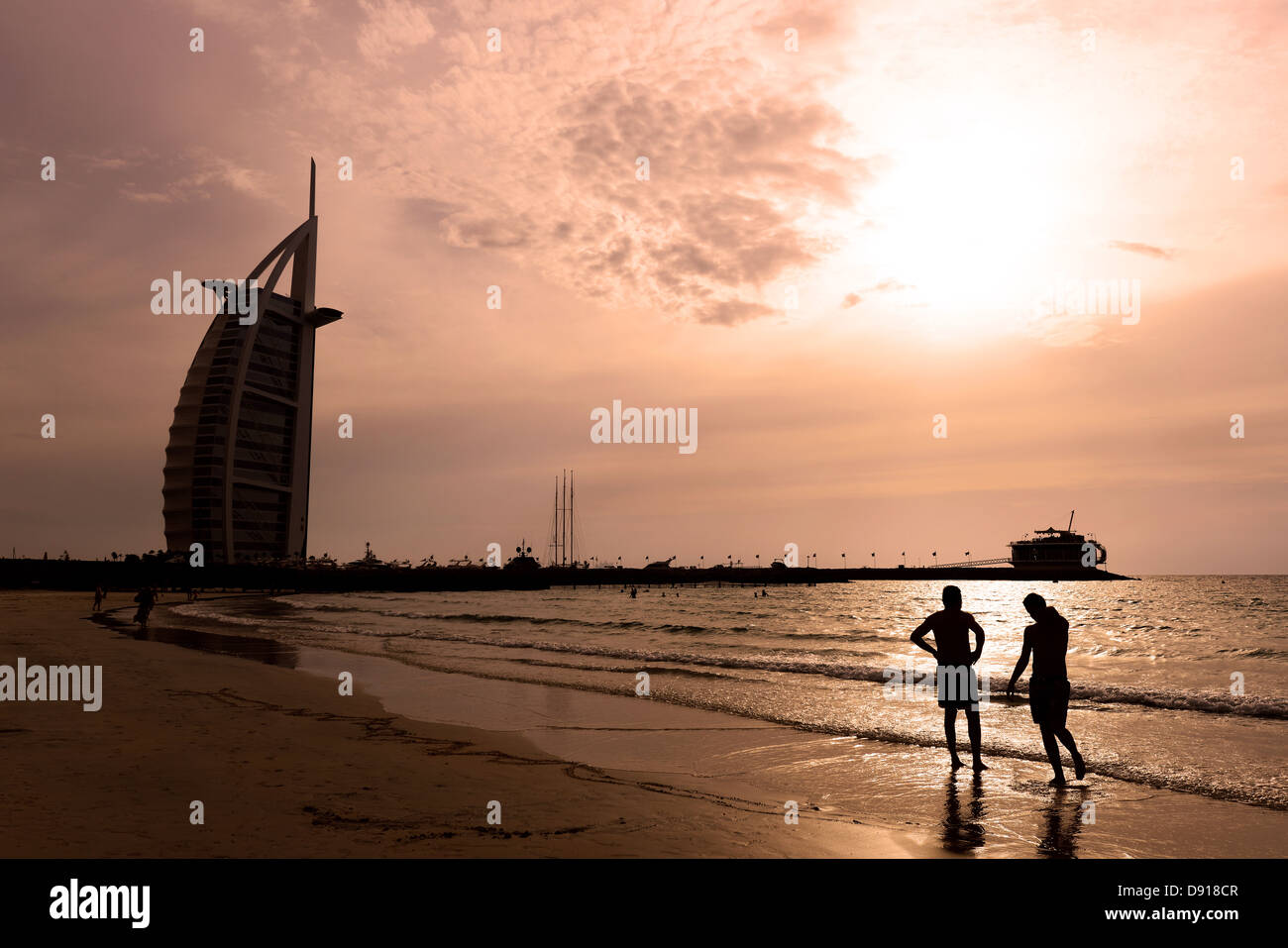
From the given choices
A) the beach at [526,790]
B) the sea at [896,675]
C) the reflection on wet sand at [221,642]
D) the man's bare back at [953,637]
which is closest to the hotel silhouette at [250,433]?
the sea at [896,675]

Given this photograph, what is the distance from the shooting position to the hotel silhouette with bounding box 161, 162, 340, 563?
436 ft

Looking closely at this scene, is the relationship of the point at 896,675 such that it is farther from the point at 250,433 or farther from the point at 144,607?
the point at 250,433

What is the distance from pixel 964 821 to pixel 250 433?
15041 centimetres

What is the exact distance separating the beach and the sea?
546 mm

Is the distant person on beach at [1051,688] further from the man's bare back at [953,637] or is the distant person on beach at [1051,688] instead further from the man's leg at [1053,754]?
the man's bare back at [953,637]

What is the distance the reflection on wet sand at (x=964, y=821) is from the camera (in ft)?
25.9

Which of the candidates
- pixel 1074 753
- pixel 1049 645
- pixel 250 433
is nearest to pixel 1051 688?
pixel 1049 645

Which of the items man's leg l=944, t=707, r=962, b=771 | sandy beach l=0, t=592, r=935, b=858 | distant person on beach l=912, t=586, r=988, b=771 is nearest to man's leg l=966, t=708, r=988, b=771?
distant person on beach l=912, t=586, r=988, b=771

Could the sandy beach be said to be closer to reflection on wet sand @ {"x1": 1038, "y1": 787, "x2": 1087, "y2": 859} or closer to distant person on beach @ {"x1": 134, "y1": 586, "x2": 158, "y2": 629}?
reflection on wet sand @ {"x1": 1038, "y1": 787, "x2": 1087, "y2": 859}

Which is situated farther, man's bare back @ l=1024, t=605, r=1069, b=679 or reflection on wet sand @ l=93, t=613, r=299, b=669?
reflection on wet sand @ l=93, t=613, r=299, b=669

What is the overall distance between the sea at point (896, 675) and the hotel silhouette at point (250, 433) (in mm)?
87519
